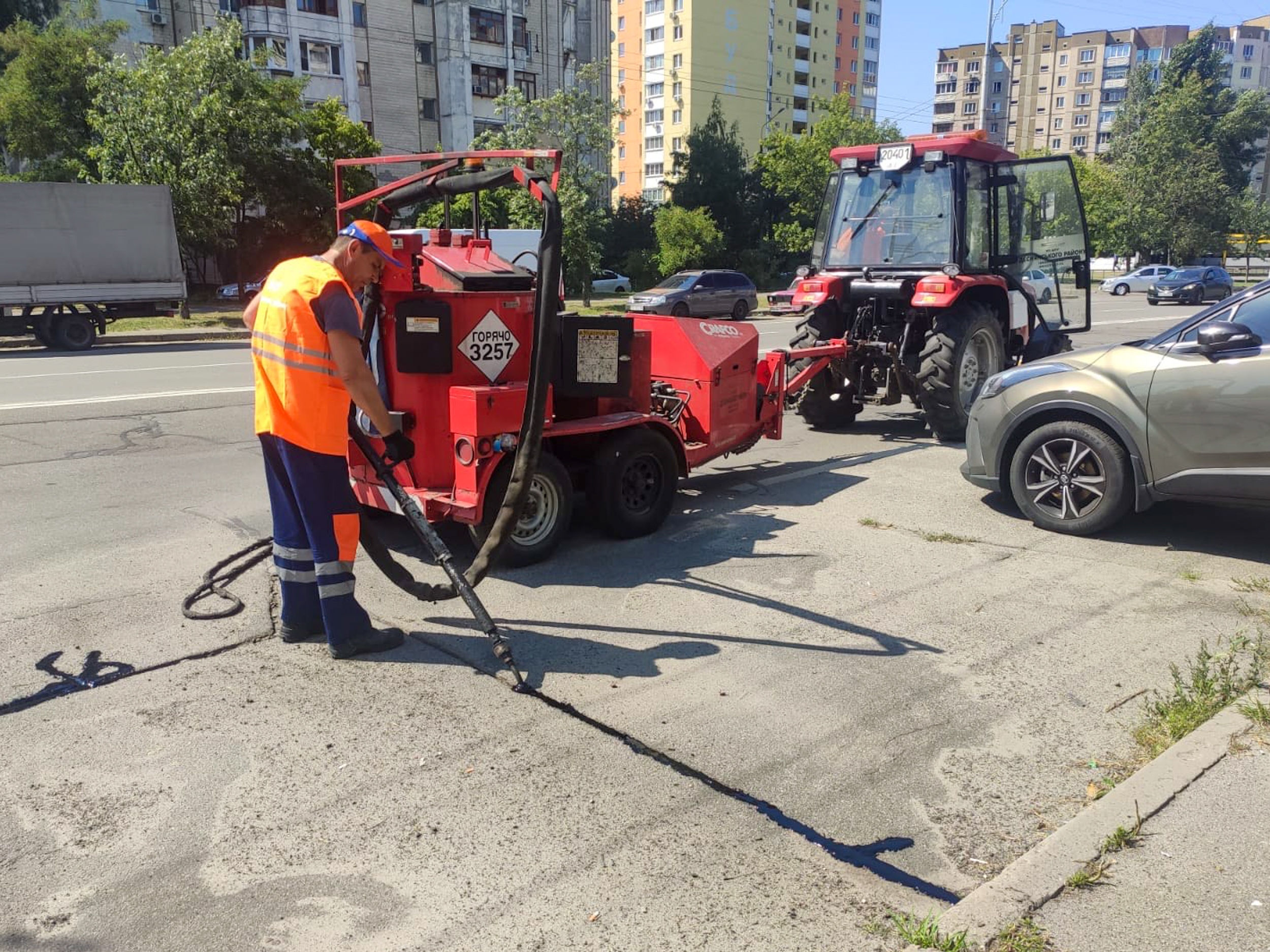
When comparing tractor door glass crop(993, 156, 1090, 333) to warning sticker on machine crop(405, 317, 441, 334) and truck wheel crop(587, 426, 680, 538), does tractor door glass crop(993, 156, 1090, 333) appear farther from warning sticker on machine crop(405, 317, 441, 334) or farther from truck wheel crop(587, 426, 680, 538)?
warning sticker on machine crop(405, 317, 441, 334)

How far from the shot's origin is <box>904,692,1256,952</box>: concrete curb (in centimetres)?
274

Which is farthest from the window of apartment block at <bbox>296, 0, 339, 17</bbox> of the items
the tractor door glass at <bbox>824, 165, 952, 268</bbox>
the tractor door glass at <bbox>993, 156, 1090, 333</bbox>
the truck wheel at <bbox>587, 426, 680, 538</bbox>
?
the truck wheel at <bbox>587, 426, 680, 538</bbox>

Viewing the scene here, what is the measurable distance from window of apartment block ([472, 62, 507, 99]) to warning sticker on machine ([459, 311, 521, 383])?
4883cm

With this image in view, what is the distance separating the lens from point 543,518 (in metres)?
5.95

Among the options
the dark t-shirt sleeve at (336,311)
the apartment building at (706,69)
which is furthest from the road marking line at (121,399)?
the apartment building at (706,69)

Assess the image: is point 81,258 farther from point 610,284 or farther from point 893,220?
point 610,284

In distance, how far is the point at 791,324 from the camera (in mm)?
28234

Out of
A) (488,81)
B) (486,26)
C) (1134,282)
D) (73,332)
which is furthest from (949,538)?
(486,26)

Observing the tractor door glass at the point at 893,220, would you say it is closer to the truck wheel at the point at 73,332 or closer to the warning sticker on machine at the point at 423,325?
the warning sticker on machine at the point at 423,325

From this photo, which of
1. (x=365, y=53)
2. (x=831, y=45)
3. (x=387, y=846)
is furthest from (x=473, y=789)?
(x=831, y=45)

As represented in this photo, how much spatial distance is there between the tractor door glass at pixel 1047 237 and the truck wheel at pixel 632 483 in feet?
17.5

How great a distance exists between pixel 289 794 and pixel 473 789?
25.4 inches

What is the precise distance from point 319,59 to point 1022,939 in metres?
49.0

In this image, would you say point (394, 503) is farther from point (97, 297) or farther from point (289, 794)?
point (97, 297)
